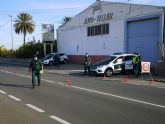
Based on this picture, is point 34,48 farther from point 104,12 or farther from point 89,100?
point 89,100

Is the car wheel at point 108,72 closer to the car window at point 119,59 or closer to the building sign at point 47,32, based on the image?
the car window at point 119,59

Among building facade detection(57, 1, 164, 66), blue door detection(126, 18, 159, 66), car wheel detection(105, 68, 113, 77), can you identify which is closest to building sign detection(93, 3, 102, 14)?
building facade detection(57, 1, 164, 66)

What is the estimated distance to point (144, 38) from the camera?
1486 inches

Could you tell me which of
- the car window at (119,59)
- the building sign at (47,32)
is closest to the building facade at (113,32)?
the building sign at (47,32)

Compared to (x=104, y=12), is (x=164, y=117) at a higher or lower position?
lower

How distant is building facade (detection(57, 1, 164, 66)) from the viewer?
36438 millimetres

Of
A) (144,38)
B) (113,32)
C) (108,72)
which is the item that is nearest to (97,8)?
(113,32)

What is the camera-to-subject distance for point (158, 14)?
3525 cm

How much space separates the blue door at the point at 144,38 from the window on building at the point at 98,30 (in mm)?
5336

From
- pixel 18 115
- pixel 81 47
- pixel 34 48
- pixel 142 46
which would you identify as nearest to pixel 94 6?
pixel 81 47

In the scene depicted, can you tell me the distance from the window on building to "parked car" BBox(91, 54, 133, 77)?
1565cm

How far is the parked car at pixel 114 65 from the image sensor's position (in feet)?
94.0

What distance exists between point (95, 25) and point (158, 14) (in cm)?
1353

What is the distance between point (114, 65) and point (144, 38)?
31.5 ft
